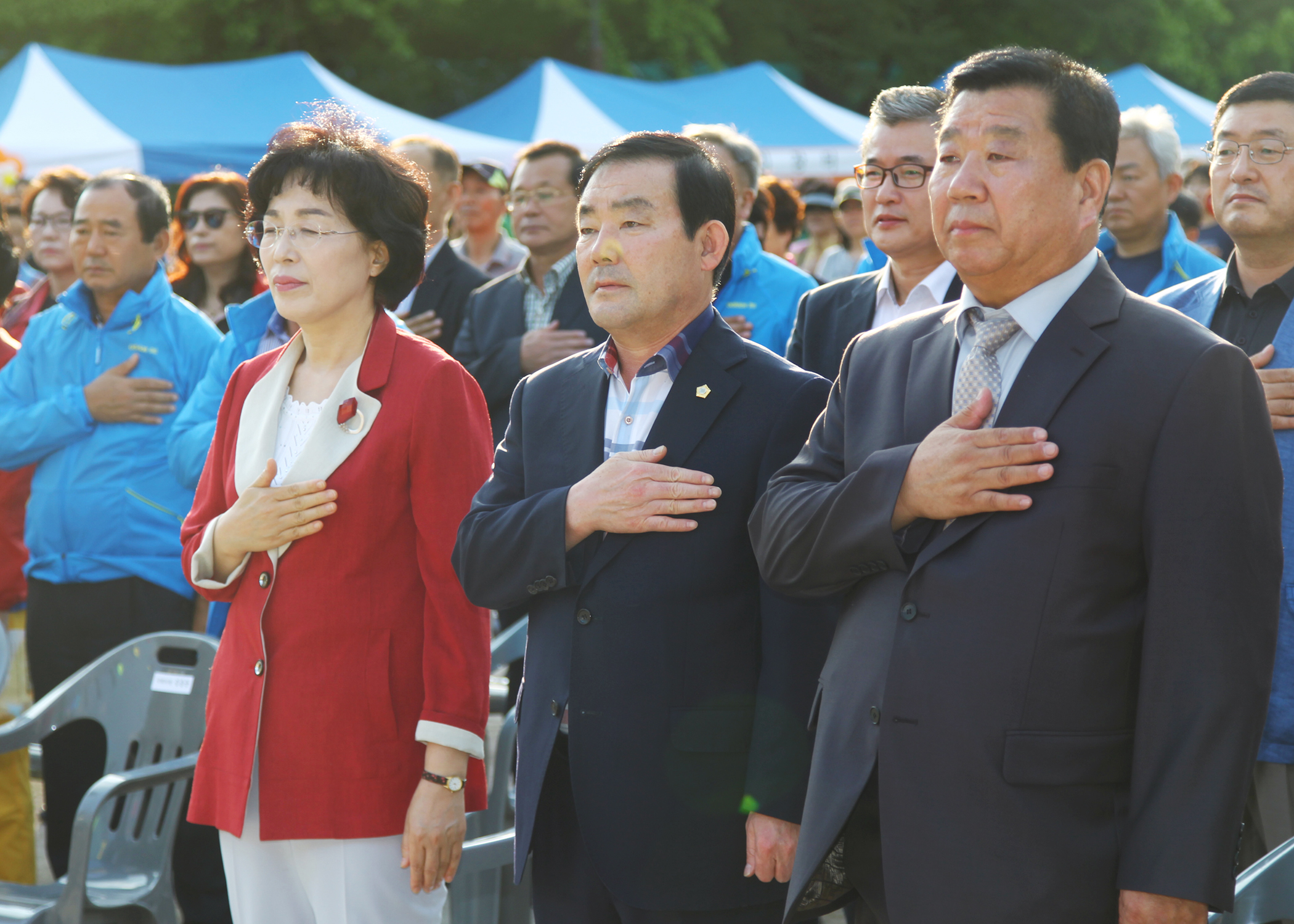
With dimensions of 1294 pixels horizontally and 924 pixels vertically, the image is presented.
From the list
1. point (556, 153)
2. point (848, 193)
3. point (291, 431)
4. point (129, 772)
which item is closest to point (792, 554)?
point (291, 431)

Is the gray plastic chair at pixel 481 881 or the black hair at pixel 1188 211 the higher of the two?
the black hair at pixel 1188 211

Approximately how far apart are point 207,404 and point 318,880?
74.1 inches

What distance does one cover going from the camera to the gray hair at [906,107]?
3367mm

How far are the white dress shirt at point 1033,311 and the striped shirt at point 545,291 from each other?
2954 mm

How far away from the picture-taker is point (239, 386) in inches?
108

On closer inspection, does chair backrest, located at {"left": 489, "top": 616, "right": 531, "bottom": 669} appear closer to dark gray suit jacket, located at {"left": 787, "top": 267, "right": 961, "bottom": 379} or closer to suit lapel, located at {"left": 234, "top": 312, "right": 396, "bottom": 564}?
dark gray suit jacket, located at {"left": 787, "top": 267, "right": 961, "bottom": 379}

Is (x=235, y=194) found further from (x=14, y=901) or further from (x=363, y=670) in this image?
(x=363, y=670)

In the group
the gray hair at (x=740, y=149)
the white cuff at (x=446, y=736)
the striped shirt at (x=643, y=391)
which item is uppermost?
the gray hair at (x=740, y=149)

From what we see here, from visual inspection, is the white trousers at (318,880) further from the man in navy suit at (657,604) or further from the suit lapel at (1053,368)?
the suit lapel at (1053,368)

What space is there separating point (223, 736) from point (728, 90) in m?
14.7

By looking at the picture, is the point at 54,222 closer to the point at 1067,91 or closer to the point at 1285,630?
the point at 1067,91

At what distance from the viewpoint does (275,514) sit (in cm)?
243

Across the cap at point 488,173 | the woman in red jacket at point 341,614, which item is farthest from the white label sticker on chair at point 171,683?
the cap at point 488,173

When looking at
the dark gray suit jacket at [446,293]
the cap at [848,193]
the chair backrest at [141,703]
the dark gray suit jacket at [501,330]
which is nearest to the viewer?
the chair backrest at [141,703]
